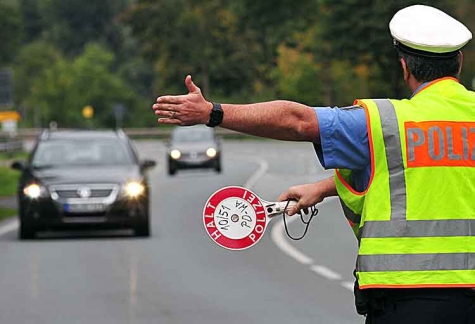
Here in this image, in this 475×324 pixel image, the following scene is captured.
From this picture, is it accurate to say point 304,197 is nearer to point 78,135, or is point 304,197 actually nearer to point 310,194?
point 310,194

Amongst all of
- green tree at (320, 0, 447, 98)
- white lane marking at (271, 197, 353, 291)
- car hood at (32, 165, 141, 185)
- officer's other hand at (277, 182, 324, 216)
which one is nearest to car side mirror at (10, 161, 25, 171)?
car hood at (32, 165, 141, 185)

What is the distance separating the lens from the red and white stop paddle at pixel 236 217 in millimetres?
5191

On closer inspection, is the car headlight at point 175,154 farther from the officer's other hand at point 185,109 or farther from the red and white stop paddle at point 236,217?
the officer's other hand at point 185,109

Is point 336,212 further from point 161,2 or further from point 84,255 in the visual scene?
point 161,2

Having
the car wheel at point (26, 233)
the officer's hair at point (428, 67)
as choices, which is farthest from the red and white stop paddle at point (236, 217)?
the car wheel at point (26, 233)

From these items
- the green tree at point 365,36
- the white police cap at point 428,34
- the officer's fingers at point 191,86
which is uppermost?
the green tree at point 365,36

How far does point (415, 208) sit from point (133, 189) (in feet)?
49.9

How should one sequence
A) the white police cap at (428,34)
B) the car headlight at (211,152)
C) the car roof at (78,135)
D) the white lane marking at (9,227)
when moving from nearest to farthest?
the white police cap at (428,34) < the car roof at (78,135) < the white lane marking at (9,227) < the car headlight at (211,152)

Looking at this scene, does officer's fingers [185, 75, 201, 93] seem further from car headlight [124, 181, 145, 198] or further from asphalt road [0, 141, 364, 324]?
car headlight [124, 181, 145, 198]

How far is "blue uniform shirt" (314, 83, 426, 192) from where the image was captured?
477cm

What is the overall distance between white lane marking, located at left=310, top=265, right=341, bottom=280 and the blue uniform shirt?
10029mm

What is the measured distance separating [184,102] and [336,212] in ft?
72.4

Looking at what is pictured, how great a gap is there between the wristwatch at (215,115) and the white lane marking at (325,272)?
32.8 ft

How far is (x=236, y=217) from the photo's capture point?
5.20 metres
